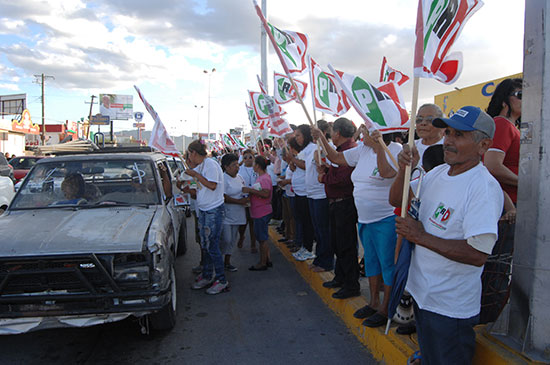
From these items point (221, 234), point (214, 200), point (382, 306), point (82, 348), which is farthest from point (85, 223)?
point (382, 306)

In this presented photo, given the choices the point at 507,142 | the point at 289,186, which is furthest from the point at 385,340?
the point at 289,186

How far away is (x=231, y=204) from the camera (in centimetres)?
622

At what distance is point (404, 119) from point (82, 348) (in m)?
3.67

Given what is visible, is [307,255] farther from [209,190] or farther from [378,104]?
[378,104]

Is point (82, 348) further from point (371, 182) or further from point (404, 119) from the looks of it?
point (404, 119)

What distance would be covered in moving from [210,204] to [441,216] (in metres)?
3.48

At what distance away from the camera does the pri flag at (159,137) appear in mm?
5602

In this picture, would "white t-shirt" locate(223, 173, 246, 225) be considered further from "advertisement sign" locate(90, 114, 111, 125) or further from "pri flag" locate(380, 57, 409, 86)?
"advertisement sign" locate(90, 114, 111, 125)

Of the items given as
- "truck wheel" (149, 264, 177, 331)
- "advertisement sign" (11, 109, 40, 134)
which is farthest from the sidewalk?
"advertisement sign" (11, 109, 40, 134)

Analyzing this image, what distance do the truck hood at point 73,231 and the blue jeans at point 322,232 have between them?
7.03 feet

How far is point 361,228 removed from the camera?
13.1 ft

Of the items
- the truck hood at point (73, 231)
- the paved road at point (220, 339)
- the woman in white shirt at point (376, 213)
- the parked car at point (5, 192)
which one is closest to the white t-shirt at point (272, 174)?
the paved road at point (220, 339)

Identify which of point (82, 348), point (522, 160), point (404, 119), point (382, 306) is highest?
point (404, 119)

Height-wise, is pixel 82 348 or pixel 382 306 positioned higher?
pixel 382 306
